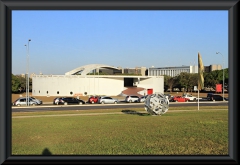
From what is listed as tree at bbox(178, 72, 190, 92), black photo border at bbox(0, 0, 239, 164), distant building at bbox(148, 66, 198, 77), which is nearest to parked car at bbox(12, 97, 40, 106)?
black photo border at bbox(0, 0, 239, 164)

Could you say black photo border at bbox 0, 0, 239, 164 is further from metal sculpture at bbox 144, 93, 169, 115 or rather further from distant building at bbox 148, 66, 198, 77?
distant building at bbox 148, 66, 198, 77

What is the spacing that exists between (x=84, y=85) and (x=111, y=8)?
7710cm

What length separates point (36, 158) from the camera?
5.25 m

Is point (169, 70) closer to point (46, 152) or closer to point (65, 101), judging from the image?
point (65, 101)

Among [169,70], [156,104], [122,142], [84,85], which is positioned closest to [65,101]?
[156,104]

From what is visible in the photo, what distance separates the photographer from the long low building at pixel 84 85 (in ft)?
261

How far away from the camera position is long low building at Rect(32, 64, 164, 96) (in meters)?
79.5

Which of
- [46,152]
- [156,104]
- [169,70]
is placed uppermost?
[169,70]

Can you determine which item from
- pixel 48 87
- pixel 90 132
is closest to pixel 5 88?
pixel 90 132

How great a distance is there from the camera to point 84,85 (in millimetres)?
81938

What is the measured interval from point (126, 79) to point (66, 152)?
286 feet

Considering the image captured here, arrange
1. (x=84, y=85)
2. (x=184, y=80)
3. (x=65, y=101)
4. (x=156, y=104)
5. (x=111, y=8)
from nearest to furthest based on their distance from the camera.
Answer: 1. (x=111, y=8)
2. (x=156, y=104)
3. (x=65, y=101)
4. (x=84, y=85)
5. (x=184, y=80)

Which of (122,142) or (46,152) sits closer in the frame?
(46,152)
